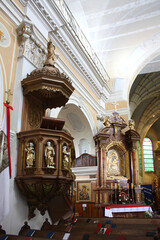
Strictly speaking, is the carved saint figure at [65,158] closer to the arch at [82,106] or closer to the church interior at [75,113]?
the church interior at [75,113]

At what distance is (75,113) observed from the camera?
329 inches

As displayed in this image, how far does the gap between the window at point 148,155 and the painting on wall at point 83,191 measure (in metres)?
10.8

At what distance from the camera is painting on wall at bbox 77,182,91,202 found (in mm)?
8656

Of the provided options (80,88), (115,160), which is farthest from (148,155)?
(80,88)

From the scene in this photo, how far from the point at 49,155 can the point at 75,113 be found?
467 cm

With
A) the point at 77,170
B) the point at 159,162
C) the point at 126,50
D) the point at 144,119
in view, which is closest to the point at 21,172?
the point at 77,170

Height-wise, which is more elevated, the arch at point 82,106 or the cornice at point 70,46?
the cornice at point 70,46

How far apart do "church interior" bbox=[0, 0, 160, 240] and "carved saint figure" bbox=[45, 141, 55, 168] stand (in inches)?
0.6

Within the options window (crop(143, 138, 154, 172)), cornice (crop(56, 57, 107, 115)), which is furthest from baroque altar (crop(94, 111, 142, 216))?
window (crop(143, 138, 154, 172))

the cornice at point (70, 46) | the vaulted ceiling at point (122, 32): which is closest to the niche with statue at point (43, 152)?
the cornice at point (70, 46)

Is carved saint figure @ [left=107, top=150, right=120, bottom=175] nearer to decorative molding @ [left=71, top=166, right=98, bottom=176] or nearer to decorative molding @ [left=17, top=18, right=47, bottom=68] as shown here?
decorative molding @ [left=71, top=166, right=98, bottom=176]

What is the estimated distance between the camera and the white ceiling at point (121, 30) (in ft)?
24.8

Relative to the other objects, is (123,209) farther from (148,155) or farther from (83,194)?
(148,155)

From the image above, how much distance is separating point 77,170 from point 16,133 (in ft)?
17.5
